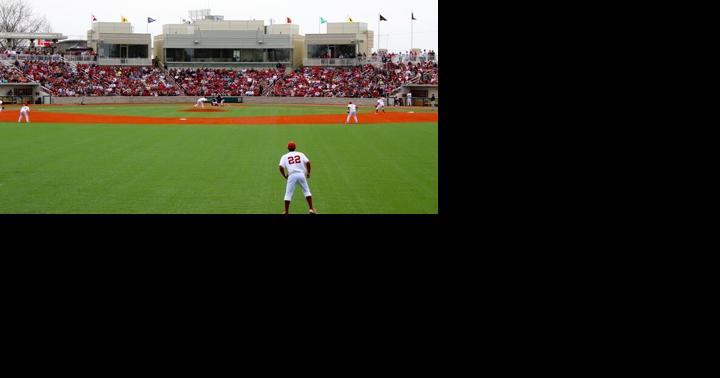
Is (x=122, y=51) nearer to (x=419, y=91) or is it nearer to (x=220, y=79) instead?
(x=220, y=79)

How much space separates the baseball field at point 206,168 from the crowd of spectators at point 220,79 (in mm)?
20750

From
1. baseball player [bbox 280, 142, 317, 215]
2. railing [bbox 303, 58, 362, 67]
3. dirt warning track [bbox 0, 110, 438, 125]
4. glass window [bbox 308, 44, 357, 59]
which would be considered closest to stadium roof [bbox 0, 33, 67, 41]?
glass window [bbox 308, 44, 357, 59]

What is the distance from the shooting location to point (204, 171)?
13.5m

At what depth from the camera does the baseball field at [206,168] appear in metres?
10.2

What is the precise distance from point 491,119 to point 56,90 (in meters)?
42.4

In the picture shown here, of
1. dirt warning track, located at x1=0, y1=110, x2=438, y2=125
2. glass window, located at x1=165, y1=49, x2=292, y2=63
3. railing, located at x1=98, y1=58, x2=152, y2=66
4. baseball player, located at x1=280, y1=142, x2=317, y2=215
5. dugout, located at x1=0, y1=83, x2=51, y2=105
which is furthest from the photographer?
glass window, located at x1=165, y1=49, x2=292, y2=63

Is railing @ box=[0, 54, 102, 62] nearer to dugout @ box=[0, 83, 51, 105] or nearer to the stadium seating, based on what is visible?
the stadium seating

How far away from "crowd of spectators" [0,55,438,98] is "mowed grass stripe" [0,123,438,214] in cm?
2381

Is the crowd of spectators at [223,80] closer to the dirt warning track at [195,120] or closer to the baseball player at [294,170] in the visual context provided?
the dirt warning track at [195,120]

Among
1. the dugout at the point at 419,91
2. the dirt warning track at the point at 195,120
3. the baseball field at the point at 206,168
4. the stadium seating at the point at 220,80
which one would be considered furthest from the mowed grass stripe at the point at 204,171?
the stadium seating at the point at 220,80

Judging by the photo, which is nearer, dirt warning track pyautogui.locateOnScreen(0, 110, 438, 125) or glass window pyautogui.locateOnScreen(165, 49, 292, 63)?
dirt warning track pyautogui.locateOnScreen(0, 110, 438, 125)

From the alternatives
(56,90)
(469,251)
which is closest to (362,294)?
(469,251)

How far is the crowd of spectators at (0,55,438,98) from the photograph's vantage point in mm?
43844

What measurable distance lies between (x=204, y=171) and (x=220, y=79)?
37028 millimetres
